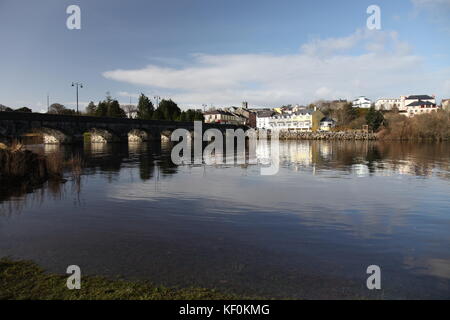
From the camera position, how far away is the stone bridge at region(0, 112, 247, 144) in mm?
57844

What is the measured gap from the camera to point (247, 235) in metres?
12.4

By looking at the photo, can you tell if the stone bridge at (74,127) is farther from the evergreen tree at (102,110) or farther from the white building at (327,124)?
the white building at (327,124)

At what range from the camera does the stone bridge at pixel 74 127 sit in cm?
5784

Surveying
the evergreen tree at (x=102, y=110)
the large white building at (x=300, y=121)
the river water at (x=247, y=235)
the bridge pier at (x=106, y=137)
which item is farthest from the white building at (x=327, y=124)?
the river water at (x=247, y=235)

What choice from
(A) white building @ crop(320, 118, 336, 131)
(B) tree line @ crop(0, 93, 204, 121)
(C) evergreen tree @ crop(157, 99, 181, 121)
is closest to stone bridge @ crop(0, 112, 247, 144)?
(B) tree line @ crop(0, 93, 204, 121)

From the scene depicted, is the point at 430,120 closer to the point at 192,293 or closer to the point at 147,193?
the point at 147,193

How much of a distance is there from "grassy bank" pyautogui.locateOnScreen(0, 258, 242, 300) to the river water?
1.67ft

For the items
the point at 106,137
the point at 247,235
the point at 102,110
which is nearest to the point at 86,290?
the point at 247,235

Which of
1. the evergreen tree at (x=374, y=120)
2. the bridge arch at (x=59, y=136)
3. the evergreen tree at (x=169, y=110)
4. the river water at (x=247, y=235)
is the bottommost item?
the river water at (x=247, y=235)

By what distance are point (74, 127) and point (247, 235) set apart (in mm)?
70396

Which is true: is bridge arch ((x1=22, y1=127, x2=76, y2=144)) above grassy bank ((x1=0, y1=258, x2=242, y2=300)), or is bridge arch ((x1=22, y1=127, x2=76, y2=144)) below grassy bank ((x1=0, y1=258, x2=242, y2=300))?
above

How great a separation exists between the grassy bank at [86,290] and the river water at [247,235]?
1.67 feet

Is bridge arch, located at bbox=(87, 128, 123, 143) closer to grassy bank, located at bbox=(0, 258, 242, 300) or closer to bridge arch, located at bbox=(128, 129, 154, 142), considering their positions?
bridge arch, located at bbox=(128, 129, 154, 142)

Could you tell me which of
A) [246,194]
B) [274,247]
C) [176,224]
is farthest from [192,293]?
[246,194]
